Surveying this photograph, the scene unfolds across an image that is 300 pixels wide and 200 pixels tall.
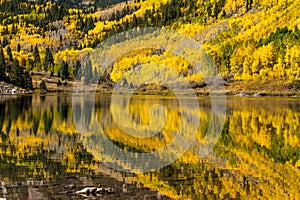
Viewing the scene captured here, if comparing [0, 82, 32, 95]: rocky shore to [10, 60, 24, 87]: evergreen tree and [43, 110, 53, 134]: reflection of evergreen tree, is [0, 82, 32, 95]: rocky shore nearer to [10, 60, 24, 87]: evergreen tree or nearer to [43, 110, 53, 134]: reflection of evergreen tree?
[10, 60, 24, 87]: evergreen tree

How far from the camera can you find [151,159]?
27.6 meters

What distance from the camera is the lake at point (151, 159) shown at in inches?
787

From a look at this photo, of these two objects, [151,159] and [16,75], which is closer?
[151,159]

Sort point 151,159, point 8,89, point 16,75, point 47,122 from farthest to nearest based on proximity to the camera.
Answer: point 16,75
point 8,89
point 47,122
point 151,159

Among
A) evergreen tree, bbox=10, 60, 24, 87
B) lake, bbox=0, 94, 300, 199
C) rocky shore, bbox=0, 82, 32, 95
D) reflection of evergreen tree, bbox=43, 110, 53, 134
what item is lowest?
lake, bbox=0, 94, 300, 199

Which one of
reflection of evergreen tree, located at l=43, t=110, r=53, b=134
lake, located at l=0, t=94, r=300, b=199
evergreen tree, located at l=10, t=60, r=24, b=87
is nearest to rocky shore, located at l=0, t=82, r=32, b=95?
evergreen tree, located at l=10, t=60, r=24, b=87

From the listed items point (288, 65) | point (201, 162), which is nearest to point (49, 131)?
point (201, 162)

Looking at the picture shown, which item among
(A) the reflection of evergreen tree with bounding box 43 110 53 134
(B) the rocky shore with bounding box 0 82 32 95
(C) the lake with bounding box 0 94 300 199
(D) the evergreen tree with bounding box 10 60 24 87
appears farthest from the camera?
(D) the evergreen tree with bounding box 10 60 24 87

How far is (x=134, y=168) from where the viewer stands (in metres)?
24.8

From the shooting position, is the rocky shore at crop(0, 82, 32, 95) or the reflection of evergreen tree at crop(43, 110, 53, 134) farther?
the rocky shore at crop(0, 82, 32, 95)

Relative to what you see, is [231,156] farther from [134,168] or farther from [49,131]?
[49,131]

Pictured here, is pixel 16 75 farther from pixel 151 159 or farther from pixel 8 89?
pixel 151 159

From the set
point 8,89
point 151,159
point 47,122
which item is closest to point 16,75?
point 8,89

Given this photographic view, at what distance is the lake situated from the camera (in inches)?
787
